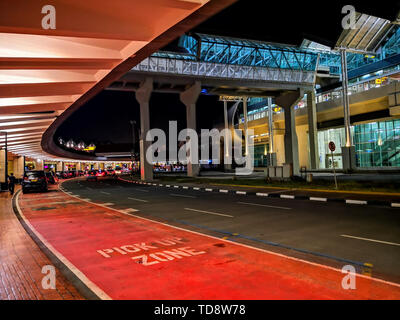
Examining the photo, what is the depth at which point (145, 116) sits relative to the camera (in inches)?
1523

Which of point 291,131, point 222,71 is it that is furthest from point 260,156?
point 222,71

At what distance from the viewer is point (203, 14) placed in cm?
708

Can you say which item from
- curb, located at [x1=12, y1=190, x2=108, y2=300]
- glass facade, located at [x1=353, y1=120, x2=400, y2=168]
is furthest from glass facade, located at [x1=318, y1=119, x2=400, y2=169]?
curb, located at [x1=12, y1=190, x2=108, y2=300]

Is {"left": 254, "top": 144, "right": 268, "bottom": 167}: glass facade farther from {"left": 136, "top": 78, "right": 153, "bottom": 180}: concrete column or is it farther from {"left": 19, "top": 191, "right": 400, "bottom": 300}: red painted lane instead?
{"left": 19, "top": 191, "right": 400, "bottom": 300}: red painted lane

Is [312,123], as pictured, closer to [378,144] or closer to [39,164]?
[378,144]

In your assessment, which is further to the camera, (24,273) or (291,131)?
(291,131)

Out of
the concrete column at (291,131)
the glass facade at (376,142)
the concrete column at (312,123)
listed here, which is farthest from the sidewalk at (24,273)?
the glass facade at (376,142)

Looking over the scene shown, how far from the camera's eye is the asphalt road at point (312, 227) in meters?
6.27

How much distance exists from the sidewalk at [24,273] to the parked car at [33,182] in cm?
1901

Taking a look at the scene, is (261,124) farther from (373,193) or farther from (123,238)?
(123,238)

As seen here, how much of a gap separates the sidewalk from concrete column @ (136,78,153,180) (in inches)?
1168

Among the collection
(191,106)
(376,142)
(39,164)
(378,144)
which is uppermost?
(191,106)

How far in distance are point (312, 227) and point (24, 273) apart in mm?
A: 7616
